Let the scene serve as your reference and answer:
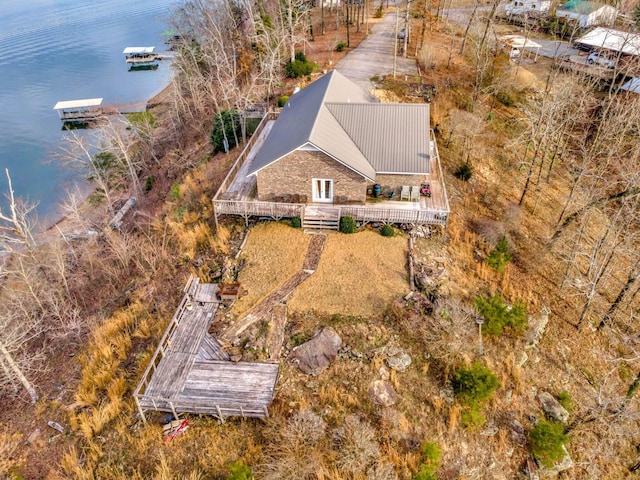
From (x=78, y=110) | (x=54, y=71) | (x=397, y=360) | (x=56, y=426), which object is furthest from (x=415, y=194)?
(x=54, y=71)

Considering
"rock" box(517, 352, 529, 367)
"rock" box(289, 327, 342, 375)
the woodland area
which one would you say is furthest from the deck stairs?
"rock" box(517, 352, 529, 367)

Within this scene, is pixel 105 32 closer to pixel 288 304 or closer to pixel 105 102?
pixel 105 102

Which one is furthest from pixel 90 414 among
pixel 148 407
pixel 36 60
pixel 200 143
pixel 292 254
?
pixel 36 60

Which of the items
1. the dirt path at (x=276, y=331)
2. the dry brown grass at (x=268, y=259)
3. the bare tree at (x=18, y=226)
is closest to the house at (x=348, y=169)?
the dry brown grass at (x=268, y=259)

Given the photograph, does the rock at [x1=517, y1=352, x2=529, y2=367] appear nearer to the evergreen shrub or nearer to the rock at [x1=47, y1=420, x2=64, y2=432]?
the evergreen shrub

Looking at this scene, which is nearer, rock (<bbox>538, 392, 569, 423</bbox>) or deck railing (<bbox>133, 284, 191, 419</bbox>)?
deck railing (<bbox>133, 284, 191, 419</bbox>)
